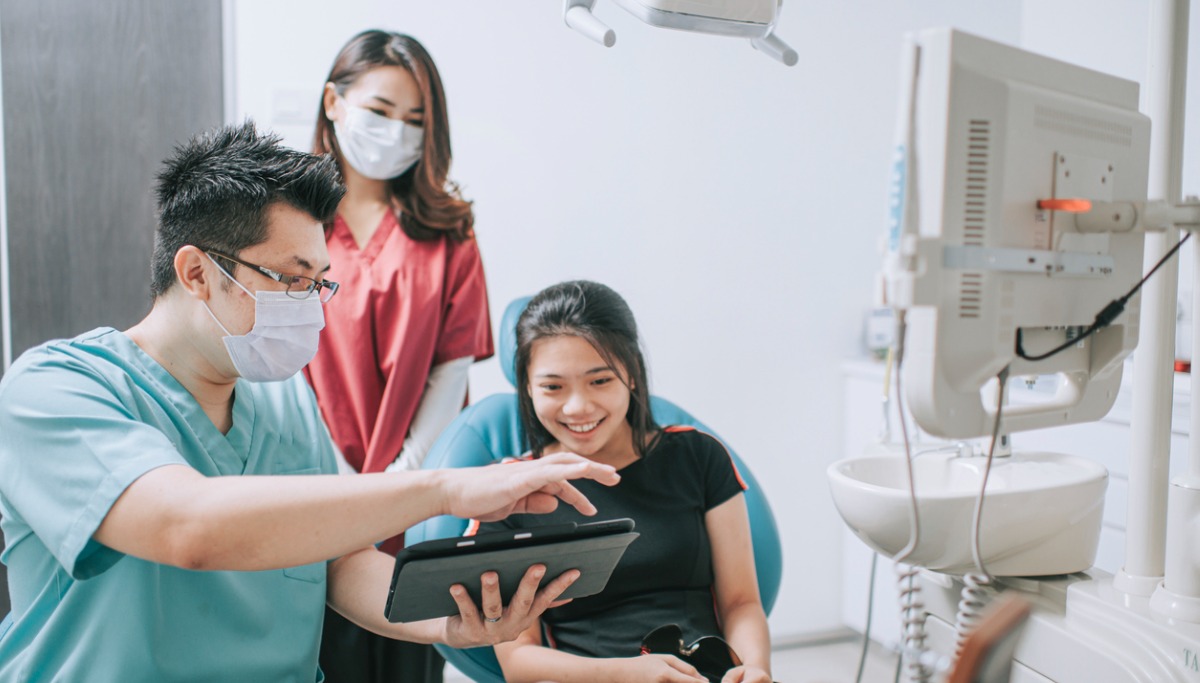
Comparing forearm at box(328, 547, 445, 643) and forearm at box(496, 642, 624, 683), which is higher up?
forearm at box(328, 547, 445, 643)

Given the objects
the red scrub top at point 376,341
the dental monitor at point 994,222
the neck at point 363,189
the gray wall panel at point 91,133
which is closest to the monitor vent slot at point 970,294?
the dental monitor at point 994,222

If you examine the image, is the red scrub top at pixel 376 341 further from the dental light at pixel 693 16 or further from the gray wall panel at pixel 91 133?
the dental light at pixel 693 16

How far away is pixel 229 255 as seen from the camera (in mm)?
1197

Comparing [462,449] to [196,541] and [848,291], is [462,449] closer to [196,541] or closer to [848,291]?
[196,541]

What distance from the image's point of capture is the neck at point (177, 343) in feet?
3.99

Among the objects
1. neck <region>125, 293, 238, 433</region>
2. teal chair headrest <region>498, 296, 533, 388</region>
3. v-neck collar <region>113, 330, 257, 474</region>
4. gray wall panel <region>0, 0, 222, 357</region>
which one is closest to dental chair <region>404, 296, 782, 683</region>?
teal chair headrest <region>498, 296, 533, 388</region>

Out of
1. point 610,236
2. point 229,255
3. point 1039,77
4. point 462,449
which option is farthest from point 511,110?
point 1039,77

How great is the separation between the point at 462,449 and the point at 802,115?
1.66m

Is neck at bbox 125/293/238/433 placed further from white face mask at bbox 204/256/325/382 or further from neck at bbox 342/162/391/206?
neck at bbox 342/162/391/206

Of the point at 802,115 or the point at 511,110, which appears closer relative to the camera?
the point at 511,110

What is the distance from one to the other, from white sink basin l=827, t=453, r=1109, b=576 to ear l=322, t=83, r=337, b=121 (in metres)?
1.46

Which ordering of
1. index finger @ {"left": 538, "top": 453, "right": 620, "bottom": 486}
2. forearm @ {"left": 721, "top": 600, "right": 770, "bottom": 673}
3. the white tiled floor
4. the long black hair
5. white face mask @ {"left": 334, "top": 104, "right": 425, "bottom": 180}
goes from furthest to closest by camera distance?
the white tiled floor < white face mask @ {"left": 334, "top": 104, "right": 425, "bottom": 180} < the long black hair < forearm @ {"left": 721, "top": 600, "right": 770, "bottom": 673} < index finger @ {"left": 538, "top": 453, "right": 620, "bottom": 486}

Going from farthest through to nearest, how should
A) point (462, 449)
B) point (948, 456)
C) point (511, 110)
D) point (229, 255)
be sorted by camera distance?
1. point (511, 110)
2. point (462, 449)
3. point (948, 456)
4. point (229, 255)

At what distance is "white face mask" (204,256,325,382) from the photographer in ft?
3.94
